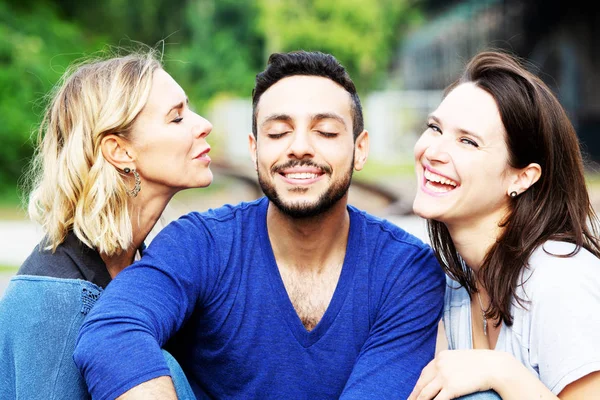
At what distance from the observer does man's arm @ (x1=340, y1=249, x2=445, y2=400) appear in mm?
3066

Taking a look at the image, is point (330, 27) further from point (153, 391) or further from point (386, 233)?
point (153, 391)

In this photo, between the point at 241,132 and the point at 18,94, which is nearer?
the point at 18,94

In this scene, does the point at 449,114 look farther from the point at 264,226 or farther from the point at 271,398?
the point at 271,398

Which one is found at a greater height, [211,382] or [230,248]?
[230,248]

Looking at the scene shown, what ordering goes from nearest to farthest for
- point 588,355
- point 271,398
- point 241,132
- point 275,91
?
point 588,355 → point 271,398 → point 275,91 → point 241,132

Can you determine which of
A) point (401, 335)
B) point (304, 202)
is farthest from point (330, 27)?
point (401, 335)

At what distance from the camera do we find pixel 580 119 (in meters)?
21.2

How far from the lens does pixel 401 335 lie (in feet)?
10.5

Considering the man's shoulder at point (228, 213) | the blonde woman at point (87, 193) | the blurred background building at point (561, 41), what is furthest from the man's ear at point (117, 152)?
the blurred background building at point (561, 41)

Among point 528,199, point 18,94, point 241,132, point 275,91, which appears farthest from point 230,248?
point 241,132

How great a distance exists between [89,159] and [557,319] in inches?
80.1

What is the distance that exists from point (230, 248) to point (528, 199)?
131 centimetres

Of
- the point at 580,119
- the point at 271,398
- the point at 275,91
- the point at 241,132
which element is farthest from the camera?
the point at 241,132

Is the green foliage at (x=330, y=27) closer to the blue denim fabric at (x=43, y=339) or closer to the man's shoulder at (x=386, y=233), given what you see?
the man's shoulder at (x=386, y=233)
